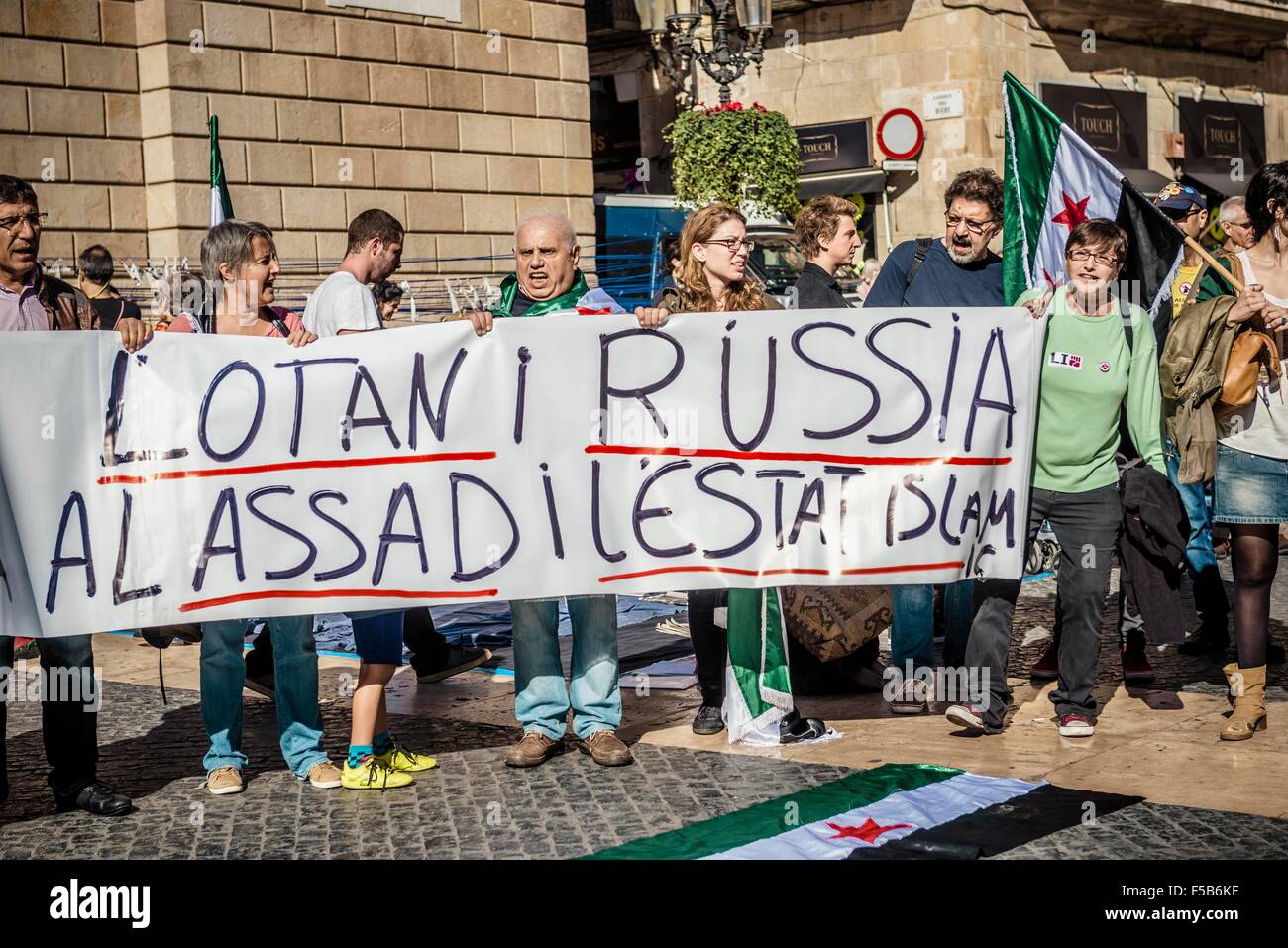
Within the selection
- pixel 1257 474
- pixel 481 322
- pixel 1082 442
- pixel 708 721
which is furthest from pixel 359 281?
pixel 1257 474

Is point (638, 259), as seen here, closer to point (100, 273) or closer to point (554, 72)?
point (554, 72)

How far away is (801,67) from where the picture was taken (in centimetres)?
2802

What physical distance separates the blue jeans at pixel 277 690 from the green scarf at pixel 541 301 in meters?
1.28

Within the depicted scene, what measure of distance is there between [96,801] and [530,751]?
55.1 inches

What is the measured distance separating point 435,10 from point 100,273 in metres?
6.20

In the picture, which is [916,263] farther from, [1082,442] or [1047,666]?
[1047,666]

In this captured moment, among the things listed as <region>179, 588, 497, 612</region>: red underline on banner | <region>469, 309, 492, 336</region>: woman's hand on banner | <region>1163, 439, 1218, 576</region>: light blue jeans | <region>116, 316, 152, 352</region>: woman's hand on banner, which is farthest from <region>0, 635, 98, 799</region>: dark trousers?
<region>1163, 439, 1218, 576</region>: light blue jeans

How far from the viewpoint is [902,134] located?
26000mm

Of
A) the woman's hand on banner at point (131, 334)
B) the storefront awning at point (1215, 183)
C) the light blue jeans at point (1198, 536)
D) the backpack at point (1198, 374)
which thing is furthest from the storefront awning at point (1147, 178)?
the woman's hand on banner at point (131, 334)

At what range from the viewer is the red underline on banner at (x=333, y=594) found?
5.32m

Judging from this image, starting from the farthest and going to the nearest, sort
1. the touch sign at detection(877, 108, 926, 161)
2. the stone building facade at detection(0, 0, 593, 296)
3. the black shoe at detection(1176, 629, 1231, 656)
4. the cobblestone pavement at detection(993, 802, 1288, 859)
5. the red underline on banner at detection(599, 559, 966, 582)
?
the touch sign at detection(877, 108, 926, 161), the stone building facade at detection(0, 0, 593, 296), the black shoe at detection(1176, 629, 1231, 656), the red underline on banner at detection(599, 559, 966, 582), the cobblestone pavement at detection(993, 802, 1288, 859)

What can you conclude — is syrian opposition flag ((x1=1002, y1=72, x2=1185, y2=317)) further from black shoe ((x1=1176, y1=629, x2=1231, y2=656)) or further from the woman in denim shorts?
black shoe ((x1=1176, y1=629, x2=1231, y2=656))

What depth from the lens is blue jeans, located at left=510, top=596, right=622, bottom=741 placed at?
18.6ft

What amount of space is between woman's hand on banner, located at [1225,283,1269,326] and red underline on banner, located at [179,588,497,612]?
267cm
